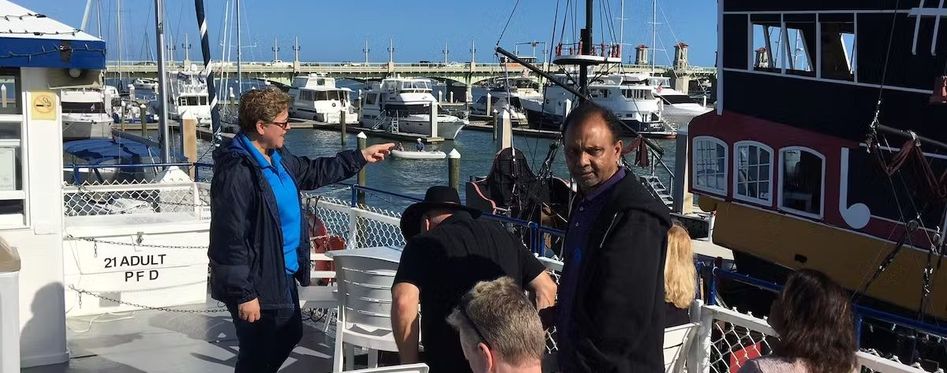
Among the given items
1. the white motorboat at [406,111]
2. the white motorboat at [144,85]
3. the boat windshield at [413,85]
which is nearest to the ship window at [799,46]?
the white motorboat at [406,111]

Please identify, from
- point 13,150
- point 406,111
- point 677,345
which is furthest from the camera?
point 406,111

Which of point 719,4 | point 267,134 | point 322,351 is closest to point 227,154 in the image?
point 267,134

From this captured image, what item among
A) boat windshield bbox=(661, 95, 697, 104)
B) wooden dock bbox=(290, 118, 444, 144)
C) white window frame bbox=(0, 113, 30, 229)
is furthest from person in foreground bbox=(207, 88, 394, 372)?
boat windshield bbox=(661, 95, 697, 104)

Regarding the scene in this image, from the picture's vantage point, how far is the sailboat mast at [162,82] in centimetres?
1600

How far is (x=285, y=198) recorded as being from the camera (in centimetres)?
407

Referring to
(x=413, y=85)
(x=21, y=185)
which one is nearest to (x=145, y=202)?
(x=21, y=185)

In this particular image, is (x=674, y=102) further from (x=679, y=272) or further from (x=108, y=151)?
(x=679, y=272)

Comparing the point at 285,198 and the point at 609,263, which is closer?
the point at 609,263

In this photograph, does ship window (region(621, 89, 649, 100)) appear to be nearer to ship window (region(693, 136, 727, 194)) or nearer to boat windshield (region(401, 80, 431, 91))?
boat windshield (region(401, 80, 431, 91))

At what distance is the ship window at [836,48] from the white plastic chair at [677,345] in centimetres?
958

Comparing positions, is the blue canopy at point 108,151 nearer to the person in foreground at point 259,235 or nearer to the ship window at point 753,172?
the ship window at point 753,172

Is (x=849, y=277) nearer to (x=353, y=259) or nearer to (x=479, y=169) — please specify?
(x=353, y=259)

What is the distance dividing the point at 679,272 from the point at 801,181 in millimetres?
10145

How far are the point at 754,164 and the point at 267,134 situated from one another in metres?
11.5
